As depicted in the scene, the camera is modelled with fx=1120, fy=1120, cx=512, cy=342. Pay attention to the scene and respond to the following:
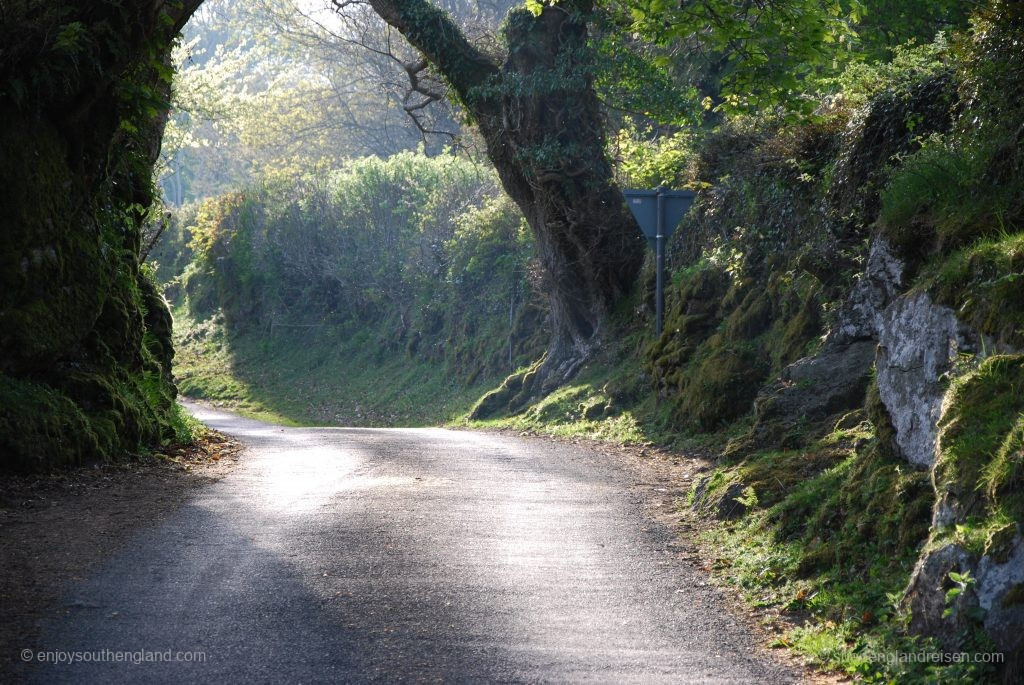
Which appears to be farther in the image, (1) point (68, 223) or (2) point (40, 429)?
(1) point (68, 223)

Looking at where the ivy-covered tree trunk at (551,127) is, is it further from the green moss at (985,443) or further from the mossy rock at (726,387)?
the green moss at (985,443)

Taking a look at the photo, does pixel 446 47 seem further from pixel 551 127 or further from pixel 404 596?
pixel 404 596

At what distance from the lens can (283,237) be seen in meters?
42.0

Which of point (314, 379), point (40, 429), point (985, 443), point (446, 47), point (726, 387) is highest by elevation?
point (446, 47)

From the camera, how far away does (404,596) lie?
6.92 m

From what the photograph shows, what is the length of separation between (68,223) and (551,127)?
464 inches

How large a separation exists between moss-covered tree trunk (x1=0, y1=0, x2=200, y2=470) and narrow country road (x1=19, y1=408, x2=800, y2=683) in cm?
201

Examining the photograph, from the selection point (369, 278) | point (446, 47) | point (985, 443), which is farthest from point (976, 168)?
point (369, 278)

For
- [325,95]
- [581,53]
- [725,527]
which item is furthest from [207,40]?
[725,527]

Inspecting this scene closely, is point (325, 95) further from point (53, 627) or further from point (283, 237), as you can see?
point (53, 627)

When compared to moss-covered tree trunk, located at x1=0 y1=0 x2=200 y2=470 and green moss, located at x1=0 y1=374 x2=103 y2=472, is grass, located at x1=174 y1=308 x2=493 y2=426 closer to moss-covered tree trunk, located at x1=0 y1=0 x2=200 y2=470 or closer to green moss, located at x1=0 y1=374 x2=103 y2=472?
moss-covered tree trunk, located at x1=0 y1=0 x2=200 y2=470

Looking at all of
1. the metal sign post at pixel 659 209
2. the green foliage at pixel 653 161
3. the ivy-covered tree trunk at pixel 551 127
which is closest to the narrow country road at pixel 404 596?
the metal sign post at pixel 659 209

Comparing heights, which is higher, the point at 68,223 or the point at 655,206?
the point at 655,206

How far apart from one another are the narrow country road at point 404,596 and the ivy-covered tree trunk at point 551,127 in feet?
39.4
